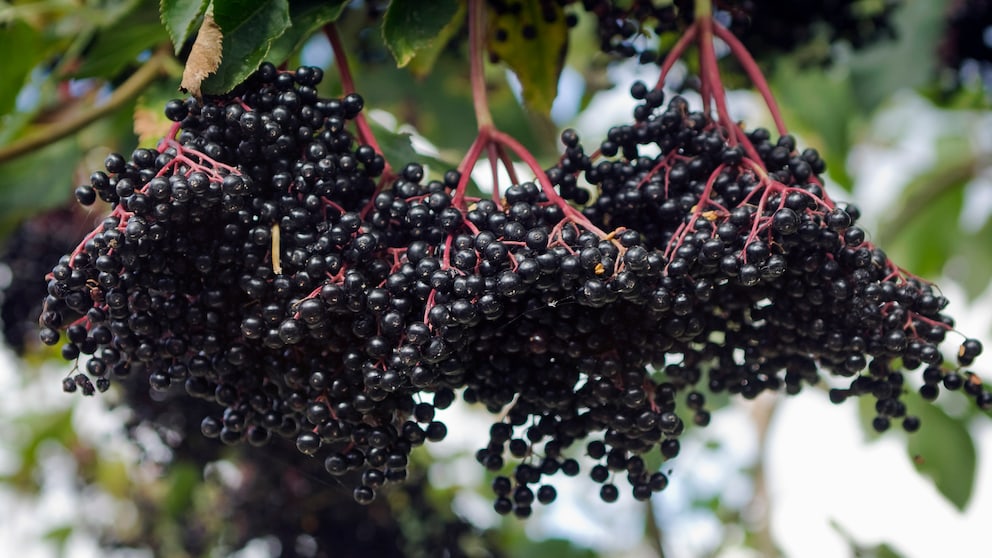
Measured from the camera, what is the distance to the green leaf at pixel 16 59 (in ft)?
5.48

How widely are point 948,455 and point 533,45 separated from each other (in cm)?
117

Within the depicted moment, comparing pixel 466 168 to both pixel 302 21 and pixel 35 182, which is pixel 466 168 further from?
pixel 35 182

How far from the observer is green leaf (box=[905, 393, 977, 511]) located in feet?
5.91

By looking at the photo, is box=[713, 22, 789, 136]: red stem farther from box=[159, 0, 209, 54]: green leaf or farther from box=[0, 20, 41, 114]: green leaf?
box=[0, 20, 41, 114]: green leaf

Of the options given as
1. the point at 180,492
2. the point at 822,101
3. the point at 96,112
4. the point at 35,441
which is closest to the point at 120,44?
the point at 96,112

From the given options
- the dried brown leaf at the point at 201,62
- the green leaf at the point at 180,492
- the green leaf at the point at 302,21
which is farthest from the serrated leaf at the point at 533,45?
the green leaf at the point at 180,492

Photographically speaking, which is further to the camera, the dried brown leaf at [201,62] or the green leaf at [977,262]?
the green leaf at [977,262]

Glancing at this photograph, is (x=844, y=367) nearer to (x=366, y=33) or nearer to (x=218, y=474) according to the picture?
(x=366, y=33)

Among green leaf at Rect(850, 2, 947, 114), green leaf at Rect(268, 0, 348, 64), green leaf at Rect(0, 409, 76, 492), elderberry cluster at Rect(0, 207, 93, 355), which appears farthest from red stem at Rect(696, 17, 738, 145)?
green leaf at Rect(0, 409, 76, 492)

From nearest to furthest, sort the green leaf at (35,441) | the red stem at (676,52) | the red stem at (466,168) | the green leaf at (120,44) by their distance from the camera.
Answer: the red stem at (466,168) → the red stem at (676,52) → the green leaf at (120,44) → the green leaf at (35,441)

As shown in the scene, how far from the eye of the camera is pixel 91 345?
3.61 feet

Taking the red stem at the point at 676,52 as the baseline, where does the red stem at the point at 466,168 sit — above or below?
below

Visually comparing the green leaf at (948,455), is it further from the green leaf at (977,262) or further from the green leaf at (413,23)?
the green leaf at (413,23)

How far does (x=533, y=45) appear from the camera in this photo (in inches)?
59.0
